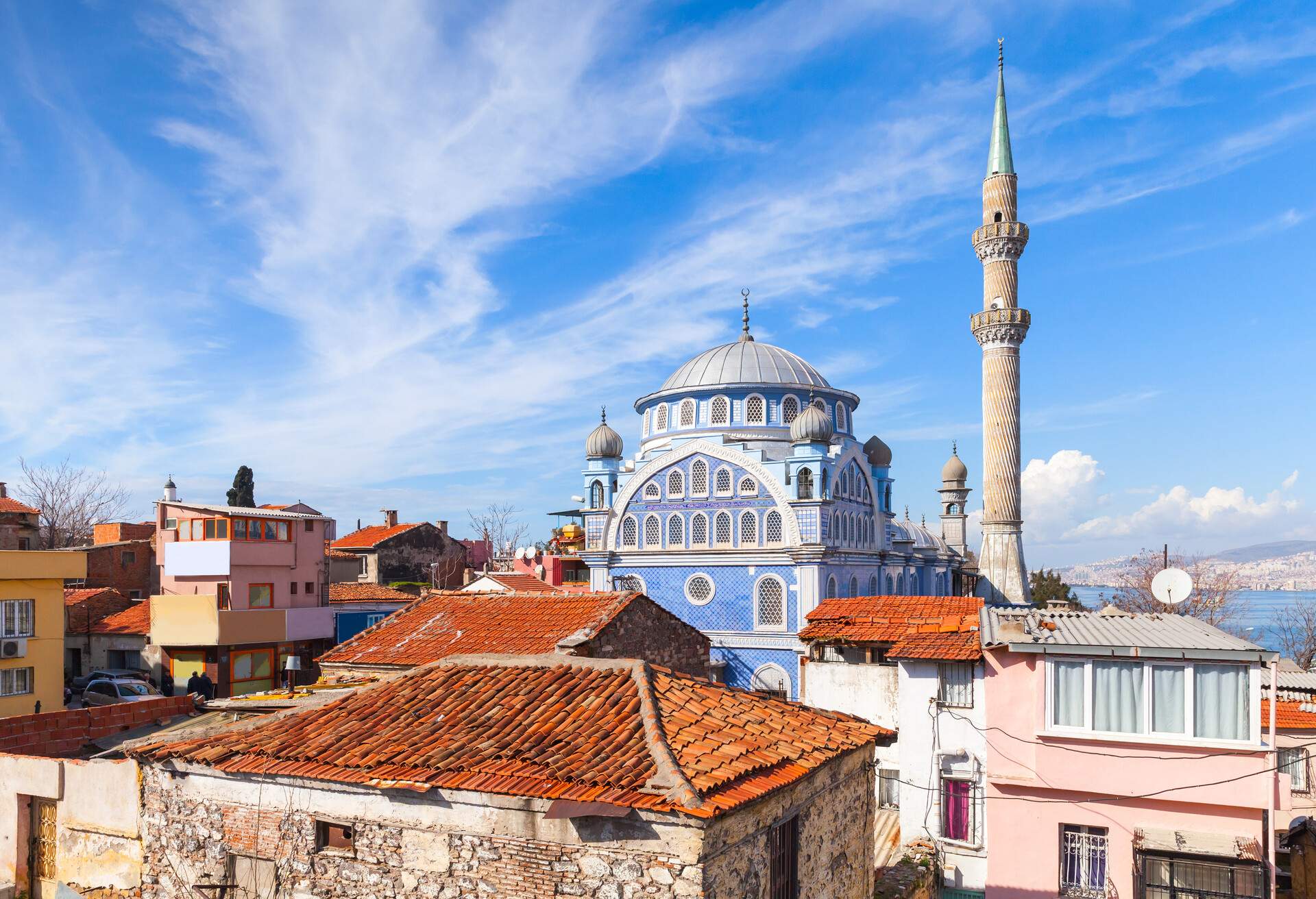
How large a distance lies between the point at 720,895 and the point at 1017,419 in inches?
1254

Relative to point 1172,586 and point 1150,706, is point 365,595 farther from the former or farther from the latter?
point 1150,706

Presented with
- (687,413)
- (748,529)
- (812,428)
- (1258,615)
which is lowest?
(1258,615)

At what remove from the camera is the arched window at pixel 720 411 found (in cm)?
3241

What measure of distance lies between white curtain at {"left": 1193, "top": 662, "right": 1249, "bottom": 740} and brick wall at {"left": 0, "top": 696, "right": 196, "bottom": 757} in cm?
1170

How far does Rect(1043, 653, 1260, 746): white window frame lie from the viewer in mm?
9984

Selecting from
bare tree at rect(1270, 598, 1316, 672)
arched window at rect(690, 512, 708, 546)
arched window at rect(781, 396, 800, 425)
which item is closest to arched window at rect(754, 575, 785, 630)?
arched window at rect(690, 512, 708, 546)

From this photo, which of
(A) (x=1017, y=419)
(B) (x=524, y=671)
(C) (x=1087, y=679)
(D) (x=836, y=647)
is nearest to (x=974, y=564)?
(A) (x=1017, y=419)

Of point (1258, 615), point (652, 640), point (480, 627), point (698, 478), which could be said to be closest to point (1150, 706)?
point (652, 640)

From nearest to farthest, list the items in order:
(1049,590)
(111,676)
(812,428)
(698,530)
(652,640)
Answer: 1. (652,640)
2. (111,676)
3. (698,530)
4. (812,428)
5. (1049,590)

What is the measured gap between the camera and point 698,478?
29094 mm

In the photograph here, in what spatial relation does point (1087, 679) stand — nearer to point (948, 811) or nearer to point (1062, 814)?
point (1062, 814)

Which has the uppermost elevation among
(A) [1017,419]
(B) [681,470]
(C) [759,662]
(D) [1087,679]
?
(A) [1017,419]

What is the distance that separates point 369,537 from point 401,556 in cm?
163

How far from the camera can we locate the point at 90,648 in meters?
26.4
